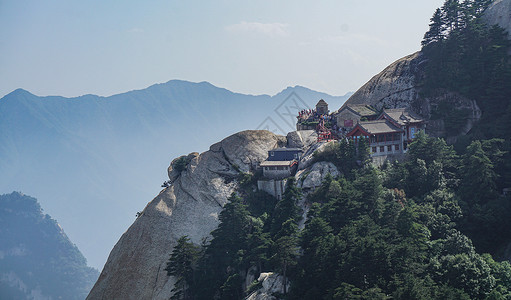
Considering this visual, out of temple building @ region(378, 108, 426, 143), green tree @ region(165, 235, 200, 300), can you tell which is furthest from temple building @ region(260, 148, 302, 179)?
green tree @ region(165, 235, 200, 300)

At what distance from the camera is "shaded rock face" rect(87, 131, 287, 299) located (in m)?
60.8

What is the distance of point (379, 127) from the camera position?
59.8 metres

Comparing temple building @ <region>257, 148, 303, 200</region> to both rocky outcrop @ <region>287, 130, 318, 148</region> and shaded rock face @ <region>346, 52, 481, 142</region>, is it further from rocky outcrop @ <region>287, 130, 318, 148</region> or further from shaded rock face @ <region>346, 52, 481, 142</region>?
shaded rock face @ <region>346, 52, 481, 142</region>

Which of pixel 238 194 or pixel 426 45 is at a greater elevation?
pixel 426 45

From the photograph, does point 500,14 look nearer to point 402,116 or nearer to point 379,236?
point 402,116

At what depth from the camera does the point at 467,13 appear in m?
66.8

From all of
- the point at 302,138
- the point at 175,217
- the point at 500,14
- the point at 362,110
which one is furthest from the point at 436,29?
the point at 175,217

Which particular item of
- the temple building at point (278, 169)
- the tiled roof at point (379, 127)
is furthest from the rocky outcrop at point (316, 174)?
the tiled roof at point (379, 127)

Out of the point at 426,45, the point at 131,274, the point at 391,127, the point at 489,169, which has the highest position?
the point at 426,45

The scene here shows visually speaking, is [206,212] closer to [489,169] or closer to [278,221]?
[278,221]

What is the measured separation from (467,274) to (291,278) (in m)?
15.5

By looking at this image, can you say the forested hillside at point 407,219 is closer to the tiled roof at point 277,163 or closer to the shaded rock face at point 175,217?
the shaded rock face at point 175,217

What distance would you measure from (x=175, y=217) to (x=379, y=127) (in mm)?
27386

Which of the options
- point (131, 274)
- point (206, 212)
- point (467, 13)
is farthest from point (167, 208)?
point (467, 13)
